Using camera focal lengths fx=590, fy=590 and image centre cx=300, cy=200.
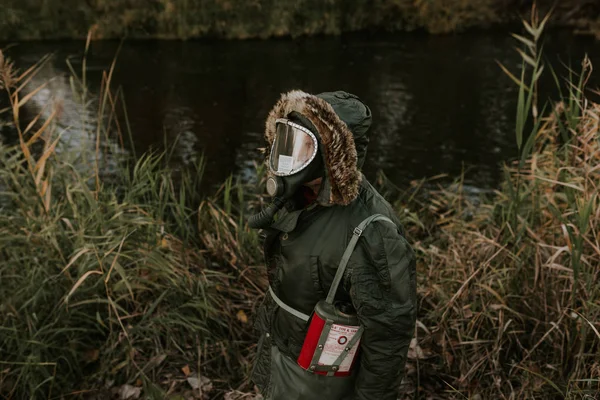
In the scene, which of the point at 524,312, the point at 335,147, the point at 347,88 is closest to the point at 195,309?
the point at 524,312

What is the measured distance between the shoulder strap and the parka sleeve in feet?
0.06

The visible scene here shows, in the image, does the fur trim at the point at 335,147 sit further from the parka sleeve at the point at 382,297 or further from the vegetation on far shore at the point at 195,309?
the vegetation on far shore at the point at 195,309

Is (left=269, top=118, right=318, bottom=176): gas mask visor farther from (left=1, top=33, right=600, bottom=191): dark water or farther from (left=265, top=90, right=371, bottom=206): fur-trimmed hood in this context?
(left=1, top=33, right=600, bottom=191): dark water

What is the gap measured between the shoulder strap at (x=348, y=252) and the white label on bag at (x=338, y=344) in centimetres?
9

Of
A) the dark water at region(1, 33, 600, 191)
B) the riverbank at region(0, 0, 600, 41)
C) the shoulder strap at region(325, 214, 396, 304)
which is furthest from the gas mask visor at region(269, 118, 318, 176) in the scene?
the riverbank at region(0, 0, 600, 41)

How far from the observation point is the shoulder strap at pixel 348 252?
169 cm

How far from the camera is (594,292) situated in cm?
252

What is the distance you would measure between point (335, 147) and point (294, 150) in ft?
0.41

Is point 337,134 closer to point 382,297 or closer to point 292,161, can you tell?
point 292,161

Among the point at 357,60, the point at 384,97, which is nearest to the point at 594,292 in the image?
the point at 384,97

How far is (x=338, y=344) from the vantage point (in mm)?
1767

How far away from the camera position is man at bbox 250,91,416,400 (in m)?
1.69

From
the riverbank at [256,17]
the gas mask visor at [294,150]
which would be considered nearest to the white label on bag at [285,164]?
the gas mask visor at [294,150]

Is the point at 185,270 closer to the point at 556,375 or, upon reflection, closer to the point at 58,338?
the point at 58,338
